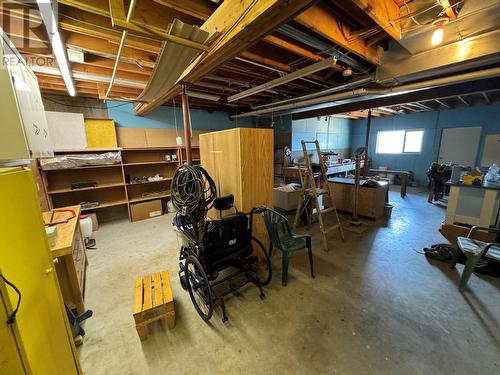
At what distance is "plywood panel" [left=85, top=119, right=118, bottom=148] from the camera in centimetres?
420

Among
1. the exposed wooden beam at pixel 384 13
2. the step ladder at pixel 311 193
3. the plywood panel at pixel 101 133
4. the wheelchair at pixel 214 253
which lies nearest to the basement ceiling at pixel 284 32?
the exposed wooden beam at pixel 384 13

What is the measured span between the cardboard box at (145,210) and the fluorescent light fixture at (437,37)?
531 centimetres

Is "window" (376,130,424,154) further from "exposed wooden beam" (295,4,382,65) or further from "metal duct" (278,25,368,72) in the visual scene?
"exposed wooden beam" (295,4,382,65)

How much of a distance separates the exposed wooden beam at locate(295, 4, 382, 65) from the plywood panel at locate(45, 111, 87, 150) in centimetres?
439

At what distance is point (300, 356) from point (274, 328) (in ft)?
0.98

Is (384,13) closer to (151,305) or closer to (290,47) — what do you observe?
(290,47)

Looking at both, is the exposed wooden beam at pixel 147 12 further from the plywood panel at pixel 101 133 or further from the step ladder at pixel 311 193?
the plywood panel at pixel 101 133

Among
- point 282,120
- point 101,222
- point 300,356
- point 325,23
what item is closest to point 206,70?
point 325,23

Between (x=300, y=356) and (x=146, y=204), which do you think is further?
(x=146, y=204)

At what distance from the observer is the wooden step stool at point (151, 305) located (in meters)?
1.68

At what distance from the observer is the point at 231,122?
6547 millimetres

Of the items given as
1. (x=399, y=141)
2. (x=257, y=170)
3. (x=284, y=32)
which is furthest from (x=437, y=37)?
(x=399, y=141)

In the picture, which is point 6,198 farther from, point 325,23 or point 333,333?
point 325,23

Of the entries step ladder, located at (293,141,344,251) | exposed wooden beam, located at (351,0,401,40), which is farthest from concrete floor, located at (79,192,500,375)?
exposed wooden beam, located at (351,0,401,40)
